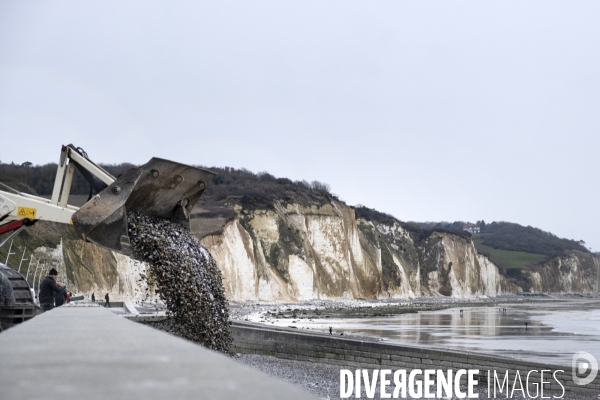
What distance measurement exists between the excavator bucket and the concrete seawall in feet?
18.8

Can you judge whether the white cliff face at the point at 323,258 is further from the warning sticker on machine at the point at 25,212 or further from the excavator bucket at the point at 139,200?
the warning sticker on machine at the point at 25,212

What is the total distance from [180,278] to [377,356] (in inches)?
243

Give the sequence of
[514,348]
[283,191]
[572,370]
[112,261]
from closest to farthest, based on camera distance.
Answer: [572,370] < [514,348] < [112,261] < [283,191]

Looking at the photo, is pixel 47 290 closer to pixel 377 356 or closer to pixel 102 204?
pixel 102 204

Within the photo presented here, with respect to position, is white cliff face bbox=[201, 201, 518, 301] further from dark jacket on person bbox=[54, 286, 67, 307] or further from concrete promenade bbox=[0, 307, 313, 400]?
concrete promenade bbox=[0, 307, 313, 400]

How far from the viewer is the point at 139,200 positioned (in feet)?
30.2

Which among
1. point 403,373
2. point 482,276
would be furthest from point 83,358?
point 482,276

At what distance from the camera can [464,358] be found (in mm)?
12891

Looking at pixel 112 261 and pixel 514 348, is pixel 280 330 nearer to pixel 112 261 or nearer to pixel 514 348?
pixel 514 348

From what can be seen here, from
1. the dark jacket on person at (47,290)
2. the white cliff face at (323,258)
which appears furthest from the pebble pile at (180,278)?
the white cliff face at (323,258)

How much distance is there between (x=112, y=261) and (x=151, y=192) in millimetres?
38615

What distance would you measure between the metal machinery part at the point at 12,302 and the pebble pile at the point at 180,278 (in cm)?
153

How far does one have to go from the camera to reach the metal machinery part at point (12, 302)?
328 inches

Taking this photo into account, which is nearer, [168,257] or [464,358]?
[168,257]
